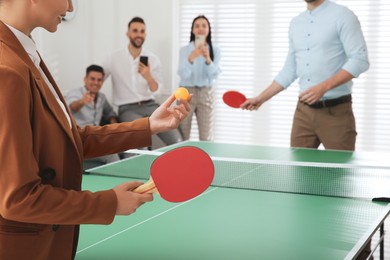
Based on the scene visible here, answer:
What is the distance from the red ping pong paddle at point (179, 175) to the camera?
1569 mm

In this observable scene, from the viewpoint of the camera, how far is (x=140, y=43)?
25.1 feet

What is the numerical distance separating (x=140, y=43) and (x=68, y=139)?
612 cm

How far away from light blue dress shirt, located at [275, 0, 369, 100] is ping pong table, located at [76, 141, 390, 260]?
1039 mm

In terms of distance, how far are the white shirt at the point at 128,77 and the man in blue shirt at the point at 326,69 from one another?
120 inches

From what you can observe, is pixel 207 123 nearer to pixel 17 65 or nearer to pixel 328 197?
pixel 328 197

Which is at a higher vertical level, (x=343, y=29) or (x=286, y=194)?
(x=343, y=29)

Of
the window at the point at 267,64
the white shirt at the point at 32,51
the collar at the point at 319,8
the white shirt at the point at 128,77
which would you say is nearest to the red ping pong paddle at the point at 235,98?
the collar at the point at 319,8

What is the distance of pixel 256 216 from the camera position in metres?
2.59

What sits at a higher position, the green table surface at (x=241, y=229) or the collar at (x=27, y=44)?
the collar at (x=27, y=44)

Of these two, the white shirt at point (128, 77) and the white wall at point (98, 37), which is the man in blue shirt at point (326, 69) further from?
the white wall at point (98, 37)

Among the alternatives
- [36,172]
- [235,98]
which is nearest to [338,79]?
[235,98]

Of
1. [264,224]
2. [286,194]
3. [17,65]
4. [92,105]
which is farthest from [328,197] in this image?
[92,105]

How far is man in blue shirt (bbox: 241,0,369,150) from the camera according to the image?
463 cm

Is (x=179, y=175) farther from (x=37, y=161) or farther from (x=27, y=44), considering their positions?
(x=27, y=44)
